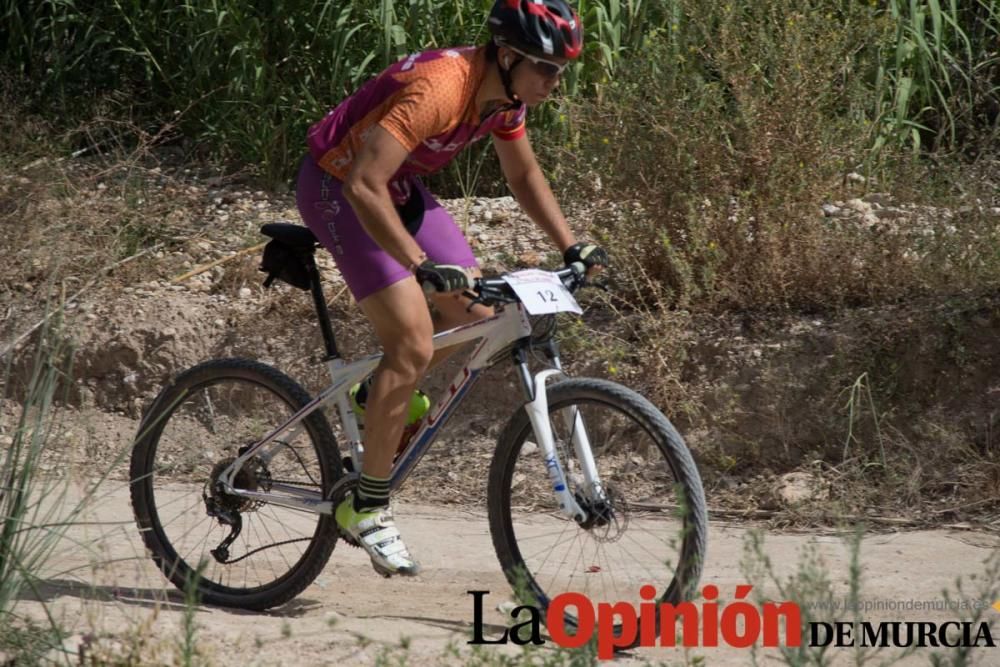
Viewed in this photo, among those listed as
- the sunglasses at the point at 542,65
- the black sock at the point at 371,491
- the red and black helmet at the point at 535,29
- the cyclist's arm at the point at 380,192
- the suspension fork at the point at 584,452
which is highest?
Answer: the red and black helmet at the point at 535,29

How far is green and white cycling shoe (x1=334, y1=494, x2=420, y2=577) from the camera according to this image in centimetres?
431

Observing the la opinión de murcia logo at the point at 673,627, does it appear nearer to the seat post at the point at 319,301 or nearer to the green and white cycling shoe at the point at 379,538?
the green and white cycling shoe at the point at 379,538

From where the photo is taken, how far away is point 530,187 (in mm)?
4480

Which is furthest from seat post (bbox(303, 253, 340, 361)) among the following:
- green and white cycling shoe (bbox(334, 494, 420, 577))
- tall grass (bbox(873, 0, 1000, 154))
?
tall grass (bbox(873, 0, 1000, 154))

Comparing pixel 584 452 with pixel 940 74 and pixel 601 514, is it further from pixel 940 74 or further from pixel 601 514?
pixel 940 74

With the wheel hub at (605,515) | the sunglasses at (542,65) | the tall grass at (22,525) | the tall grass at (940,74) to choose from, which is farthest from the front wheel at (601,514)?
the tall grass at (940,74)

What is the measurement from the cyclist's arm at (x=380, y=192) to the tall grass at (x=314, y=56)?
9.25ft

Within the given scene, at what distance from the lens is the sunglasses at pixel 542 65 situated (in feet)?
13.1

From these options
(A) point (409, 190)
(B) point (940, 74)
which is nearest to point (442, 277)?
(A) point (409, 190)

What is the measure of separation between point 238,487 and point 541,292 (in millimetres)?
1385

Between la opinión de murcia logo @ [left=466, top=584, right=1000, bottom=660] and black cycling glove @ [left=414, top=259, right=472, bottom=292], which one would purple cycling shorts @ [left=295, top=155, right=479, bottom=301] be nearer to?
black cycling glove @ [left=414, top=259, right=472, bottom=292]

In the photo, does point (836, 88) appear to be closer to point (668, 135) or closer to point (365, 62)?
point (668, 135)

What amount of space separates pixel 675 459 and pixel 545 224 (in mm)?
936

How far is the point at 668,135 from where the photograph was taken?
20.7 ft
